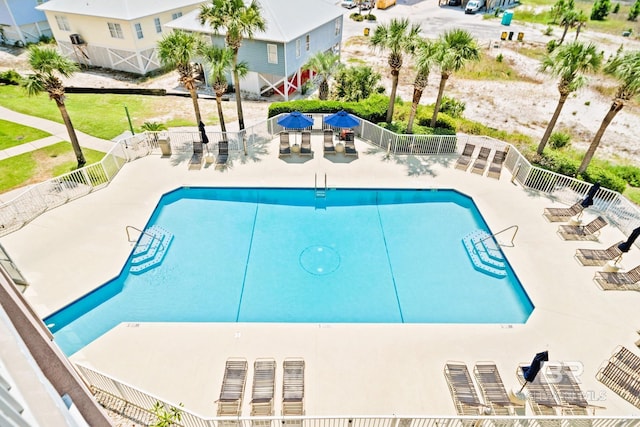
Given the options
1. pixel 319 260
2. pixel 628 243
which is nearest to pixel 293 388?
pixel 319 260

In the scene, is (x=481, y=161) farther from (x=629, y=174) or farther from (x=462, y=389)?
(x=462, y=389)

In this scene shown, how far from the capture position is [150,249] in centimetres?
1482

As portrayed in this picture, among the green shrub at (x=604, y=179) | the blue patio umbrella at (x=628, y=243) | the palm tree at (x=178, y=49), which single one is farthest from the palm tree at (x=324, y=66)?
the blue patio umbrella at (x=628, y=243)

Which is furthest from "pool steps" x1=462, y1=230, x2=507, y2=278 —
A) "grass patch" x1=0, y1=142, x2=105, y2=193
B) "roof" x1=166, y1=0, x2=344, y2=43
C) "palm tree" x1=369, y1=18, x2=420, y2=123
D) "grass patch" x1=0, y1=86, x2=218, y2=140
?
"grass patch" x1=0, y1=142, x2=105, y2=193

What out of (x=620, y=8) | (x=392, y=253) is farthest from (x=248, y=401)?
(x=620, y=8)

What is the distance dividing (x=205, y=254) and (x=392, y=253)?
765 cm

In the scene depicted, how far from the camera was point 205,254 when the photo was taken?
14969mm

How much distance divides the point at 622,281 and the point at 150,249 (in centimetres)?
1769

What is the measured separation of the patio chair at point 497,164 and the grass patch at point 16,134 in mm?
26015

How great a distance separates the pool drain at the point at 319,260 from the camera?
14.5 metres

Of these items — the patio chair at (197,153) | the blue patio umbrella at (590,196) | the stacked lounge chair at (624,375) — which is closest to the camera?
the stacked lounge chair at (624,375)

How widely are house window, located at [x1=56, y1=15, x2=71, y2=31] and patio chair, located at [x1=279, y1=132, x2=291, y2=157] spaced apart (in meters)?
28.1

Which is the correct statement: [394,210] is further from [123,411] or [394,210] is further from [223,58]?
[123,411]

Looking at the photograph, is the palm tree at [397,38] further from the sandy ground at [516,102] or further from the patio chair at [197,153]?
the patio chair at [197,153]
